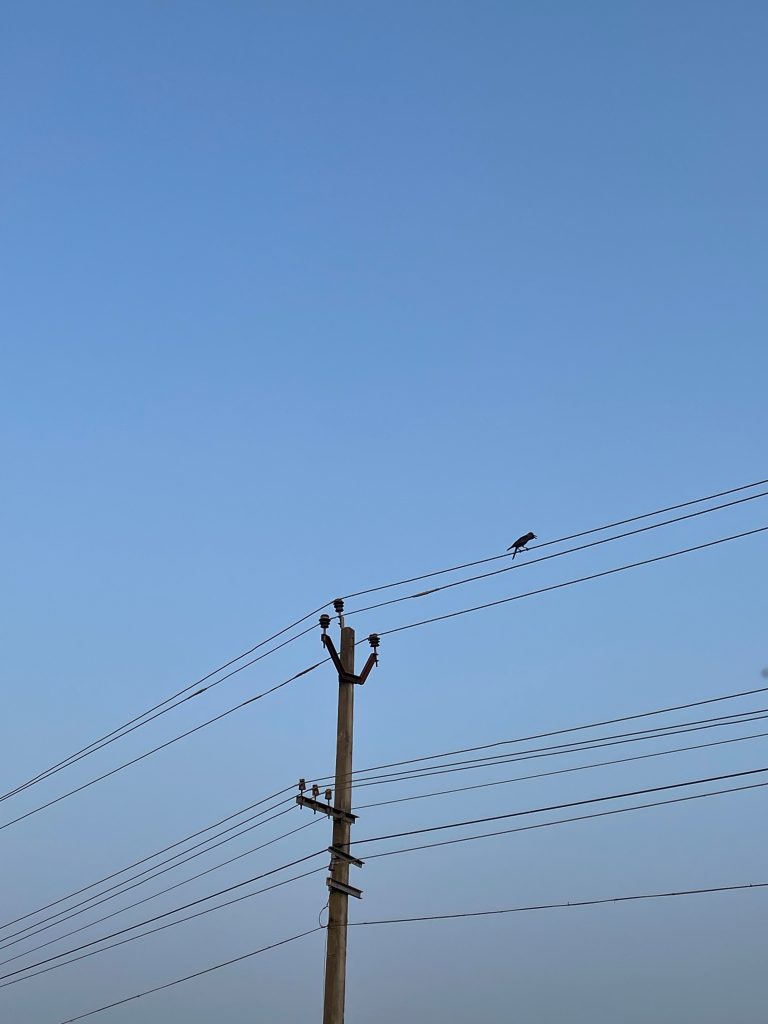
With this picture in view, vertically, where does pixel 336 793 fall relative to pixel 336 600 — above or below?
below

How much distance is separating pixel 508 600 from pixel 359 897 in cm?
571

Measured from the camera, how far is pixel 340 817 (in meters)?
22.6

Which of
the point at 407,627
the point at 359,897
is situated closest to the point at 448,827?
the point at 359,897

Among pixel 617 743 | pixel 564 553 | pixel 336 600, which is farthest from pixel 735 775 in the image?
pixel 336 600

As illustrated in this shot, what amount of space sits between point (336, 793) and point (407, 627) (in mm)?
3751

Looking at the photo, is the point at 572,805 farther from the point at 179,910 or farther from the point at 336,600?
the point at 179,910

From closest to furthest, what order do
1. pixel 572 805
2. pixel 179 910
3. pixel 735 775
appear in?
pixel 735 775, pixel 572 805, pixel 179 910

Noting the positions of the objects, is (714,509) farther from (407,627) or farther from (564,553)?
(407,627)

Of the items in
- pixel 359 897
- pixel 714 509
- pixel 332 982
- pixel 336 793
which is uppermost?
pixel 714 509

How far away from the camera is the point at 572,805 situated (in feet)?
72.0

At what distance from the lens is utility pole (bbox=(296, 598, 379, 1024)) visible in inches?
833

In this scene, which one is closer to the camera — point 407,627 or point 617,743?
point 617,743

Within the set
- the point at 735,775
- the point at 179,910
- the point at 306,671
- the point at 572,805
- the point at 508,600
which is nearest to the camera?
the point at 735,775

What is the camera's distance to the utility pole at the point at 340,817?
21.2m
